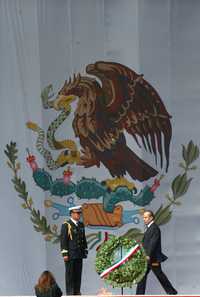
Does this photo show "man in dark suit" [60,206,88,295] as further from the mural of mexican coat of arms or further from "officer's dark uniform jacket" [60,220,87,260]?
the mural of mexican coat of arms

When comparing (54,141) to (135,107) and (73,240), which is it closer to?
(135,107)

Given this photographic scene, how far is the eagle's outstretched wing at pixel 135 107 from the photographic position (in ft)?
18.0

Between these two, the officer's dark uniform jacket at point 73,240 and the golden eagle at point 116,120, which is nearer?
the officer's dark uniform jacket at point 73,240

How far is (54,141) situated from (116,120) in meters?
0.66

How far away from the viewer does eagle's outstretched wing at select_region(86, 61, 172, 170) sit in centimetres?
550

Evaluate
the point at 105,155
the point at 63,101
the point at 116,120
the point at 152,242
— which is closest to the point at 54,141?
the point at 63,101

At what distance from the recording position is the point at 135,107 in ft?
18.1

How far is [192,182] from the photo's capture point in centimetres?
560

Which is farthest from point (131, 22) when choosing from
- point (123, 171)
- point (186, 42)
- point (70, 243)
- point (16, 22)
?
point (70, 243)

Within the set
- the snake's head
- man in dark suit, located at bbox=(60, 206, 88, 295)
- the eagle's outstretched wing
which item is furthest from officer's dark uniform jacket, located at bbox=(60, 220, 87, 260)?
the eagle's outstretched wing

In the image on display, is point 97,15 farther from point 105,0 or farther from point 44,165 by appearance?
point 44,165

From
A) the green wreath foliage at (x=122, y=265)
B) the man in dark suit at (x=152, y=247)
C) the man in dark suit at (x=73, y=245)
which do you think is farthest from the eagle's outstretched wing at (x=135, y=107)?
the green wreath foliage at (x=122, y=265)

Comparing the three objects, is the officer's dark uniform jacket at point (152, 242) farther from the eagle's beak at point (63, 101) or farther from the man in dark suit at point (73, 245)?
the eagle's beak at point (63, 101)

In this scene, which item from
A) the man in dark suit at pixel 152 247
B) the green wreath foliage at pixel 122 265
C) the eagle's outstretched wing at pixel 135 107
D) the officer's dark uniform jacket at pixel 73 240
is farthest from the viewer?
the eagle's outstretched wing at pixel 135 107
